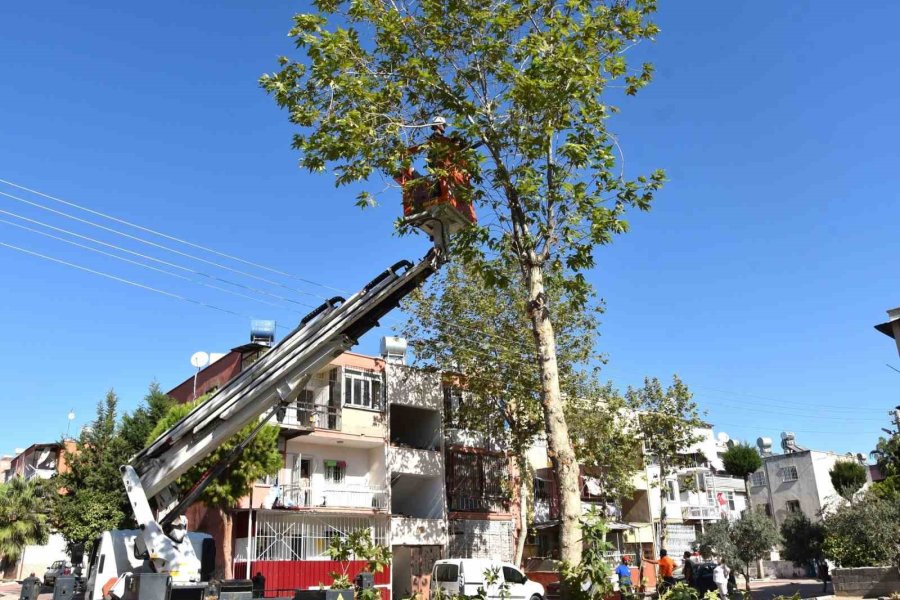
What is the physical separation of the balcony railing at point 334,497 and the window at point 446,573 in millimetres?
5344

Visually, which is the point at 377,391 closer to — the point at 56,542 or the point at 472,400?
the point at 472,400

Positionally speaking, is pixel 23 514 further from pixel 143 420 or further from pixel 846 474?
pixel 846 474

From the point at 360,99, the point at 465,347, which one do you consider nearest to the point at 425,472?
the point at 465,347

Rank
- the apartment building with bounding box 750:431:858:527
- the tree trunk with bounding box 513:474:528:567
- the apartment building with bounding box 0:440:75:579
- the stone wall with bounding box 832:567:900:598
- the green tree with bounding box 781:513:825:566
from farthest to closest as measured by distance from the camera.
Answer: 1. the apartment building with bounding box 750:431:858:527
2. the apartment building with bounding box 0:440:75:579
3. the green tree with bounding box 781:513:825:566
4. the tree trunk with bounding box 513:474:528:567
5. the stone wall with bounding box 832:567:900:598

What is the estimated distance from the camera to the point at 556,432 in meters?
12.9

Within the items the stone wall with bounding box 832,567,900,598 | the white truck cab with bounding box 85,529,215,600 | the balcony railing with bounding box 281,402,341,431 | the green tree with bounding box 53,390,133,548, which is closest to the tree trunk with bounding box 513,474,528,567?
the balcony railing with bounding box 281,402,341,431

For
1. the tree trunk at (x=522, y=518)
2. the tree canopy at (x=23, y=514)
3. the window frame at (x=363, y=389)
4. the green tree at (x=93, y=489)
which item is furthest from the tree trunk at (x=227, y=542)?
the tree trunk at (x=522, y=518)

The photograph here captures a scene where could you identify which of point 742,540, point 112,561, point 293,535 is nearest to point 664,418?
point 742,540

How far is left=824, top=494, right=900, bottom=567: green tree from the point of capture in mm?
24781

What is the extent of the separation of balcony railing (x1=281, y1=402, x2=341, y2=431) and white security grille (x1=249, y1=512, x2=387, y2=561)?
368cm

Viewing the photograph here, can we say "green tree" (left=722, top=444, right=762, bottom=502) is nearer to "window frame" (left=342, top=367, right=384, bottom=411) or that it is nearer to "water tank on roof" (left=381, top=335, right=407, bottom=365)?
"water tank on roof" (left=381, top=335, right=407, bottom=365)

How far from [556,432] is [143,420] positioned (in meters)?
23.5

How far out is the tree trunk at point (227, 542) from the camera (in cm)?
2641

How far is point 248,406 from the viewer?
519 inches
